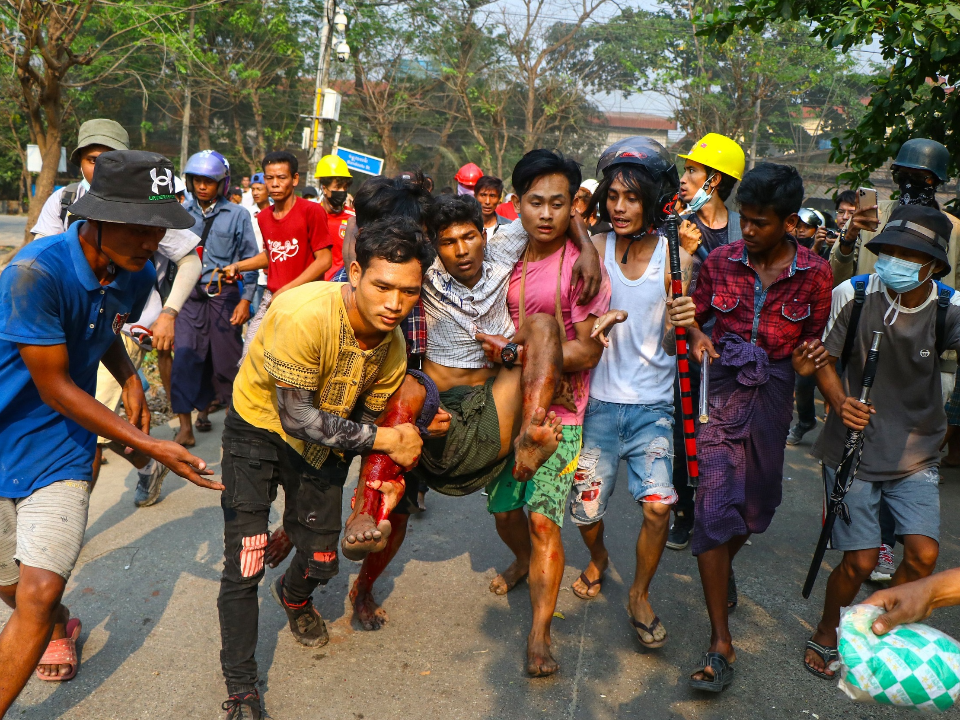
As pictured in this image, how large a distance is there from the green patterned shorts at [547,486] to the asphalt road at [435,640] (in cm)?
67

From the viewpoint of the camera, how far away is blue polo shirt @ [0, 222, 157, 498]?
264 centimetres

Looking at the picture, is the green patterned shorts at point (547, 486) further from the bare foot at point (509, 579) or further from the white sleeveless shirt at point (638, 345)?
the bare foot at point (509, 579)

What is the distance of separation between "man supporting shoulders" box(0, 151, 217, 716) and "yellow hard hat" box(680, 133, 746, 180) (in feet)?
9.07

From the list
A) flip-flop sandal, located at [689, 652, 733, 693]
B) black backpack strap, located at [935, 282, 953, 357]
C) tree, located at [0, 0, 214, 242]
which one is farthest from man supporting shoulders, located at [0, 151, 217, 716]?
tree, located at [0, 0, 214, 242]

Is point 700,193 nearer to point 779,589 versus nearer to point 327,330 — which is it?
point 779,589

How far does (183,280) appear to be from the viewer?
4.96 meters

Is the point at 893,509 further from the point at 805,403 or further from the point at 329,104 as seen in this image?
the point at 329,104

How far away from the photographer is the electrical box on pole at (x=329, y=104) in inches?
582

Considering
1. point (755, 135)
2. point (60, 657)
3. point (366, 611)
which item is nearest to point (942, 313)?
point (366, 611)

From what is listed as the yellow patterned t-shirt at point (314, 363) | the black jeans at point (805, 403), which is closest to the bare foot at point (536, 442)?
the yellow patterned t-shirt at point (314, 363)

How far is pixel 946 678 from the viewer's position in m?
2.00

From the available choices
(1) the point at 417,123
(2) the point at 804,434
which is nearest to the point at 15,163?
(1) the point at 417,123

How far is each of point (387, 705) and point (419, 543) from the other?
160 cm

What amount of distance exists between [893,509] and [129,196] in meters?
3.29
